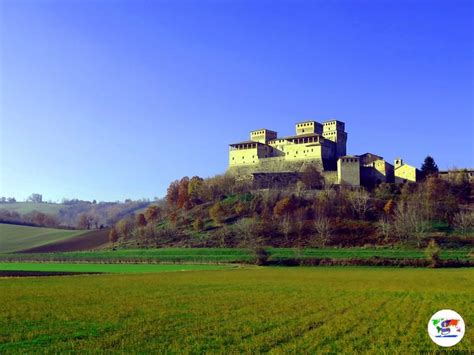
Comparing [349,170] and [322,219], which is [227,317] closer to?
[322,219]

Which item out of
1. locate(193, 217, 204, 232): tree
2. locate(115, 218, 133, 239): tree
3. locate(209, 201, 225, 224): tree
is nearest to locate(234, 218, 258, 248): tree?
locate(209, 201, 225, 224): tree

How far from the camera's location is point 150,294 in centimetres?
3152

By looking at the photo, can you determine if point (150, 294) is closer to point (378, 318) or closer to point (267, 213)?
point (378, 318)

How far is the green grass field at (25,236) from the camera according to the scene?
107 m

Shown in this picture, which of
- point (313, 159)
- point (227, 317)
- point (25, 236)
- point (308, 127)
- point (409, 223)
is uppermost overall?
point (308, 127)

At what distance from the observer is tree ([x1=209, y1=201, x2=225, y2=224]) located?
95.8 metres

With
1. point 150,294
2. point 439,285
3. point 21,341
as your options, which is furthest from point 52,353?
point 439,285

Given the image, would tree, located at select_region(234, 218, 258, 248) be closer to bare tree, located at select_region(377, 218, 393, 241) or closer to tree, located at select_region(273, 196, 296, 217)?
tree, located at select_region(273, 196, 296, 217)

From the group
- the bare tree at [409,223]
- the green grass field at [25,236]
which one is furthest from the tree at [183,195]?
the bare tree at [409,223]

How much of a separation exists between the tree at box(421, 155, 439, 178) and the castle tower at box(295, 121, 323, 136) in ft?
80.6

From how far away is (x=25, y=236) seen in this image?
11844 centimetres

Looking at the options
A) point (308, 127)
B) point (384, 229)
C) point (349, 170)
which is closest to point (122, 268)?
point (384, 229)

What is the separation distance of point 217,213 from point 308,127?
3219cm

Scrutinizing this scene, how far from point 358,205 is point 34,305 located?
70.5 meters
